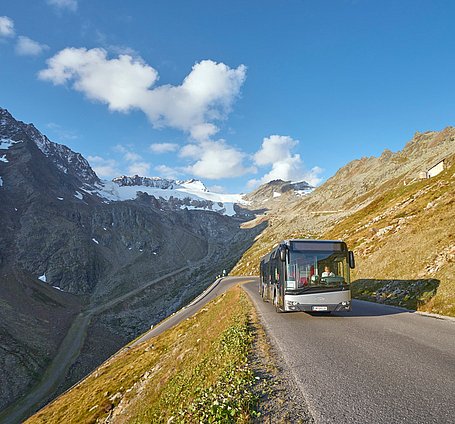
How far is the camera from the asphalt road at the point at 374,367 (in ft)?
19.4

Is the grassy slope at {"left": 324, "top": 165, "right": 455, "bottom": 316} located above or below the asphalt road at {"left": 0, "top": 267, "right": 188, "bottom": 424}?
above

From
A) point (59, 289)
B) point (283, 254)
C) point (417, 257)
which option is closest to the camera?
point (283, 254)

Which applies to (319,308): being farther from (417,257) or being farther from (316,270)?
(417,257)

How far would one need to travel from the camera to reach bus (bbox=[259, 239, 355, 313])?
52.0 ft

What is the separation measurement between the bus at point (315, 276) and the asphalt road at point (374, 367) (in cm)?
111

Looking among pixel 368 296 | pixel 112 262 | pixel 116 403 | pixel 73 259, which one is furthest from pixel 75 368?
pixel 112 262

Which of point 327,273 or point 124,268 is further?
point 124,268

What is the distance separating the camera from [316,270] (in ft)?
53.8

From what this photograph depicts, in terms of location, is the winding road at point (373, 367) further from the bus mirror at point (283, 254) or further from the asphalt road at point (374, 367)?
the bus mirror at point (283, 254)

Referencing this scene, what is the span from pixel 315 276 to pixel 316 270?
1.08ft

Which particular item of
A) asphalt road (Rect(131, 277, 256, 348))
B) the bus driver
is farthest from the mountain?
the bus driver

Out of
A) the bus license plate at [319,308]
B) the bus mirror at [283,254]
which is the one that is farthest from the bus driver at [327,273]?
the bus mirror at [283,254]

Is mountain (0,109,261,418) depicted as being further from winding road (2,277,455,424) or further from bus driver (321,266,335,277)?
winding road (2,277,455,424)

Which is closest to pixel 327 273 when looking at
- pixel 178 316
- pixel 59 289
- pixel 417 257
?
pixel 417 257
